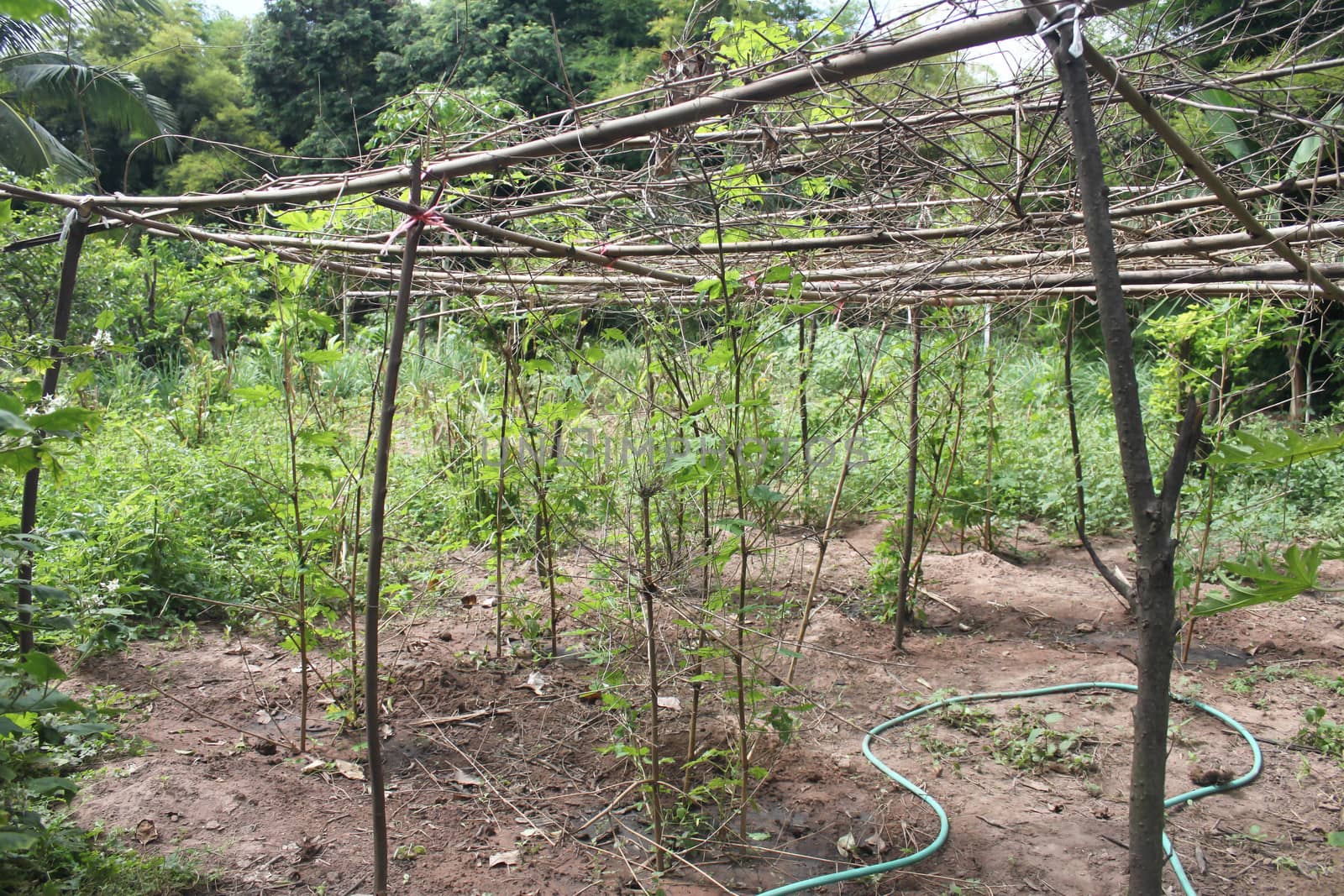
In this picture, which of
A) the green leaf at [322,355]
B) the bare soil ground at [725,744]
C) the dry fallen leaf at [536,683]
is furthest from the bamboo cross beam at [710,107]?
the dry fallen leaf at [536,683]

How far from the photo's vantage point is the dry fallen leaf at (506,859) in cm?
251

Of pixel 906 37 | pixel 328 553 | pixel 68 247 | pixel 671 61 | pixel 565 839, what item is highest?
pixel 671 61

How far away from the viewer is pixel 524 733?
10.8ft

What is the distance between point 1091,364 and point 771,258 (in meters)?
8.10

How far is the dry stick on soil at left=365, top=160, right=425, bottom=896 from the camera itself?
6.49 ft

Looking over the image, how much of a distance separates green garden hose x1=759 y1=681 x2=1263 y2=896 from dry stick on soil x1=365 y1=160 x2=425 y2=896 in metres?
1.01

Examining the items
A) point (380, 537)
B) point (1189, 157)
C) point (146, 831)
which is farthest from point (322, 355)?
point (1189, 157)

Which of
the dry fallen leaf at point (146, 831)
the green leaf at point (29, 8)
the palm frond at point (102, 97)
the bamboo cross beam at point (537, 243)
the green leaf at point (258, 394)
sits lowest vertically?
the dry fallen leaf at point (146, 831)

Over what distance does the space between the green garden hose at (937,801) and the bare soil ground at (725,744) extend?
0.13ft

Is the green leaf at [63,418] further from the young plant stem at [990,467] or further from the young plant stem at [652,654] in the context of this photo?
the young plant stem at [990,467]

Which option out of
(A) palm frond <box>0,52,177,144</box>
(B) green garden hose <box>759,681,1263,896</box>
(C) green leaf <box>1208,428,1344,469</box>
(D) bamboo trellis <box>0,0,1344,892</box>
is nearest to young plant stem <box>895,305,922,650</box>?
(D) bamboo trellis <box>0,0,1344,892</box>

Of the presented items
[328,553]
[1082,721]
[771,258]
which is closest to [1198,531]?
[1082,721]

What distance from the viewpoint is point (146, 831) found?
249 cm

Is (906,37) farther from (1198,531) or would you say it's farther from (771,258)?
(1198,531)
